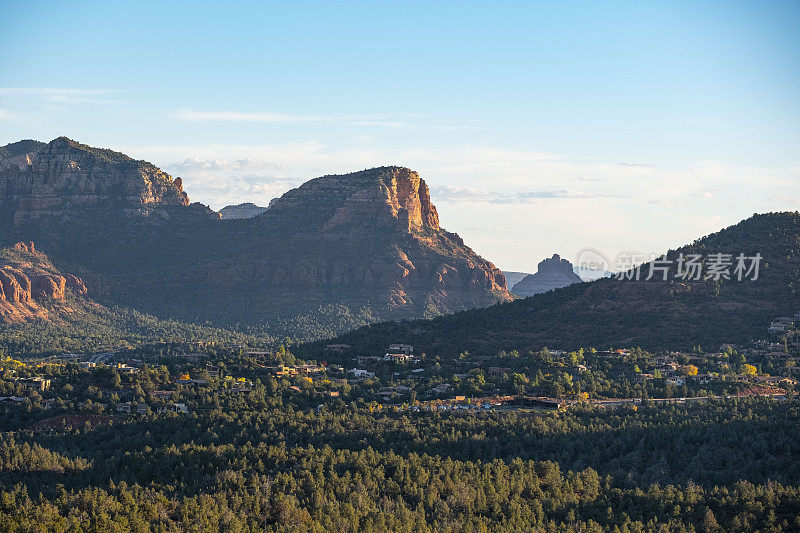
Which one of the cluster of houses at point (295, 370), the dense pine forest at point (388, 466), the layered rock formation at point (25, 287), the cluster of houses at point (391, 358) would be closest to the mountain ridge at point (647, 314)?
the cluster of houses at point (391, 358)

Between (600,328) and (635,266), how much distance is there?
1830 centimetres

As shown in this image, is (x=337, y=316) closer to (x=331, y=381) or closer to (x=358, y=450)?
(x=331, y=381)

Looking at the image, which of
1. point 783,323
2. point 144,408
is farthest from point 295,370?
point 783,323

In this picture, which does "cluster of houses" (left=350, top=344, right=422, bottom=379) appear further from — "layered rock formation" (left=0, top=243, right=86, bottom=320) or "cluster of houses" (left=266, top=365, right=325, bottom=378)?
"layered rock formation" (left=0, top=243, right=86, bottom=320)

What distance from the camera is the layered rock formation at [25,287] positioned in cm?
18150

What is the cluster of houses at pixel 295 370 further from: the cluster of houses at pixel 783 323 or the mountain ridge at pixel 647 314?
the cluster of houses at pixel 783 323

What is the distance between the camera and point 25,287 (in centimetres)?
18688

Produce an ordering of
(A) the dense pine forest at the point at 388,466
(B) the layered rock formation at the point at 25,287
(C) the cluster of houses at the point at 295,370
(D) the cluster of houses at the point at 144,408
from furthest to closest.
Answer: (B) the layered rock formation at the point at 25,287 → (C) the cluster of houses at the point at 295,370 → (D) the cluster of houses at the point at 144,408 → (A) the dense pine forest at the point at 388,466

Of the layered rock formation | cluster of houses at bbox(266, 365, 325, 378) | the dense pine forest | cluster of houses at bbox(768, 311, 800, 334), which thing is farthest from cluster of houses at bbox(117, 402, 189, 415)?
the layered rock formation

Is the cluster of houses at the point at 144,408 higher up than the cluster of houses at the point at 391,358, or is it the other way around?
the cluster of houses at the point at 391,358

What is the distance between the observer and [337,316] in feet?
649

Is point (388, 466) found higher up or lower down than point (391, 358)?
lower down

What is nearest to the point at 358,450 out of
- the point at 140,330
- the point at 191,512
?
the point at 191,512

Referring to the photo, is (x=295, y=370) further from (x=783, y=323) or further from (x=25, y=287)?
(x=25, y=287)
